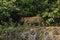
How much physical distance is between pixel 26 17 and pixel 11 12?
593 mm

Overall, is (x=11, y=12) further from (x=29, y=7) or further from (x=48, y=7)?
(x=48, y=7)

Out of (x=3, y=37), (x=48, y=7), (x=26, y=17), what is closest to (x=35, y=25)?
(x=26, y=17)

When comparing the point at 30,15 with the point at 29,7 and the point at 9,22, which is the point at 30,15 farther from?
the point at 9,22

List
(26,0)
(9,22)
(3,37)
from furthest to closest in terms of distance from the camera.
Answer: (26,0), (9,22), (3,37)

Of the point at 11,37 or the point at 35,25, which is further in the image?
the point at 35,25

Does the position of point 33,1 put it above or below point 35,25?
above

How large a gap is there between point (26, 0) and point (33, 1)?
316mm

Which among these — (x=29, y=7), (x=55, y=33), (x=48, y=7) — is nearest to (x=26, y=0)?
(x=29, y=7)

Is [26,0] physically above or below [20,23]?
above

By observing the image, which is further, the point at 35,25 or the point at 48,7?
the point at 48,7

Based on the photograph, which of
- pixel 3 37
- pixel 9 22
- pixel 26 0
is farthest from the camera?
pixel 26 0

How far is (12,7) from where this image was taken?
8242 mm

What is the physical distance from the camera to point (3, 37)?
717 cm

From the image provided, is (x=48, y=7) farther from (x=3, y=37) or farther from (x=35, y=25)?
(x=3, y=37)
